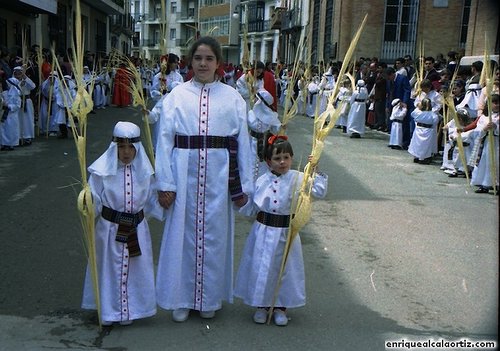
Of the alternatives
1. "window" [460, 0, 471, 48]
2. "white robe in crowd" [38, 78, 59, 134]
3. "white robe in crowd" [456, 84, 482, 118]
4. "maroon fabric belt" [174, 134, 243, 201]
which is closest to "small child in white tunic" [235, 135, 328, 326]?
"maroon fabric belt" [174, 134, 243, 201]

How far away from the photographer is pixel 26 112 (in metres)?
12.4

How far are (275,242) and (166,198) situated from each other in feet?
2.57

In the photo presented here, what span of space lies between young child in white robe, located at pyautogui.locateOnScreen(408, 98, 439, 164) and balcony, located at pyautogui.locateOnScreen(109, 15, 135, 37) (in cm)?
3351

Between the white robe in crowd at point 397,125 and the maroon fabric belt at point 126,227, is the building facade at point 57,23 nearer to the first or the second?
the maroon fabric belt at point 126,227

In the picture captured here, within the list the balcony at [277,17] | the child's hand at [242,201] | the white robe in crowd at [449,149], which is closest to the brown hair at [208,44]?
the child's hand at [242,201]

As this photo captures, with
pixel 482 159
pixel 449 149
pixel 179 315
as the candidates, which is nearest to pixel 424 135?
pixel 449 149

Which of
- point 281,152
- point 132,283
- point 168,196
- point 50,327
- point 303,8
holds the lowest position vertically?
point 50,327

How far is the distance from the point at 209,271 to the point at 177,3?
7438 centimetres

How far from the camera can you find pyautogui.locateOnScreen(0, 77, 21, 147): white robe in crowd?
11367mm

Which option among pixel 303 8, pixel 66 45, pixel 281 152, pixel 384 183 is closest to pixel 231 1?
pixel 303 8

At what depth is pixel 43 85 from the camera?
13.7 metres

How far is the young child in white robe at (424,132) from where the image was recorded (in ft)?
39.1

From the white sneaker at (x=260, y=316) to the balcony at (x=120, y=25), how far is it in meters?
40.3

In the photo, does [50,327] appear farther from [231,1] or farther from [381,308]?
[231,1]
